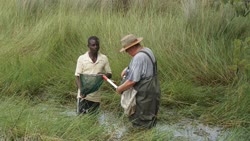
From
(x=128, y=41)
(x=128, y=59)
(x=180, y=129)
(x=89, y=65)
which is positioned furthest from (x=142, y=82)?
(x=128, y=59)

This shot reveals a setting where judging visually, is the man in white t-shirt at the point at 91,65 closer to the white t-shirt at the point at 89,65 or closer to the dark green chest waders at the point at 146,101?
the white t-shirt at the point at 89,65

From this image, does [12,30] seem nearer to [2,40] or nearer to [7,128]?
[2,40]

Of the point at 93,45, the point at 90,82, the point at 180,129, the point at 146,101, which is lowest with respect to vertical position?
the point at 180,129

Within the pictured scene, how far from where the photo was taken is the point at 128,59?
711 cm

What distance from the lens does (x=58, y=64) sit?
7469 millimetres

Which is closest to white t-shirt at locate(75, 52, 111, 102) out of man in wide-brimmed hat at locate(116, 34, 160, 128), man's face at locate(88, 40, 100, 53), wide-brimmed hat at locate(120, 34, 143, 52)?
man's face at locate(88, 40, 100, 53)

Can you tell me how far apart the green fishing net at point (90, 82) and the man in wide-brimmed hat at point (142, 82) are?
36 centimetres

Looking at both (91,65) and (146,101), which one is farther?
(91,65)

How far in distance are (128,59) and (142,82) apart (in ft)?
8.28

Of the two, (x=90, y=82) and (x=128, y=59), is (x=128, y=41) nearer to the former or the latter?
(x=90, y=82)

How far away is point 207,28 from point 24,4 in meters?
4.97

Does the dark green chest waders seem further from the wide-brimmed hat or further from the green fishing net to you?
the green fishing net

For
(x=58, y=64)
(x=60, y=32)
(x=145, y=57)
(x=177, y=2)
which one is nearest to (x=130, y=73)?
(x=145, y=57)

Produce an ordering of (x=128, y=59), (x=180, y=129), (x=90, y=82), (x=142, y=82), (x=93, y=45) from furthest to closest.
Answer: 1. (x=128, y=59)
2. (x=180, y=129)
3. (x=93, y=45)
4. (x=90, y=82)
5. (x=142, y=82)
